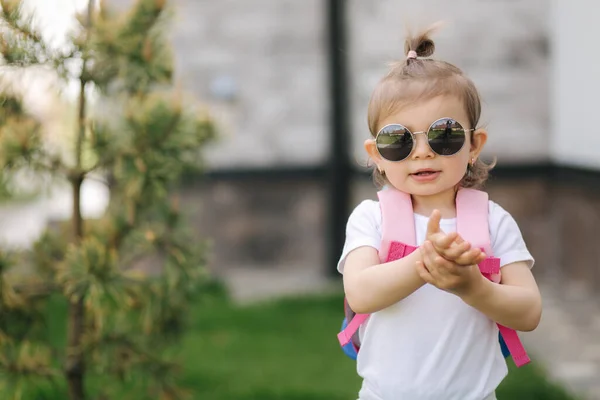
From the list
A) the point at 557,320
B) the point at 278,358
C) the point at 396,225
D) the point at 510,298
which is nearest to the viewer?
the point at 510,298

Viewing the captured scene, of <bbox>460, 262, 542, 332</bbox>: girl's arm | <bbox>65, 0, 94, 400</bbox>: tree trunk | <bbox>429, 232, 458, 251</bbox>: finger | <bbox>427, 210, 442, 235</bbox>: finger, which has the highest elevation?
<bbox>427, 210, 442, 235</bbox>: finger

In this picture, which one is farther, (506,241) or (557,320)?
(557,320)

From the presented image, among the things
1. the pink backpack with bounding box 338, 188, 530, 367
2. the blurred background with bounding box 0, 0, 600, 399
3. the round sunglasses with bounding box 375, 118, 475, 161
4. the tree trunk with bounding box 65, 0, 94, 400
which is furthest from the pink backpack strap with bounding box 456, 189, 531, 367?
the blurred background with bounding box 0, 0, 600, 399

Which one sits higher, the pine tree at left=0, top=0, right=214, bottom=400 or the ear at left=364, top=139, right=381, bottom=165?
the ear at left=364, top=139, right=381, bottom=165

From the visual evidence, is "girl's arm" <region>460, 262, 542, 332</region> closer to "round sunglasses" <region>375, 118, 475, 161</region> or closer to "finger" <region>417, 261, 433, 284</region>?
"finger" <region>417, 261, 433, 284</region>

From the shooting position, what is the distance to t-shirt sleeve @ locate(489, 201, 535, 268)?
1.75 metres

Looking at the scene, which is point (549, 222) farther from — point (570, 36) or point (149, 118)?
point (149, 118)

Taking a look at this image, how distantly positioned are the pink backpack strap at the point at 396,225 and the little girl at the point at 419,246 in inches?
0.5

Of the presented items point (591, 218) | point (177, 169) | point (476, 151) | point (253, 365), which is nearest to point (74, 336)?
point (177, 169)

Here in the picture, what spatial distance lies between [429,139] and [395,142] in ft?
0.22

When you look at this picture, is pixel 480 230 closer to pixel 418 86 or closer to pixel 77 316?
pixel 418 86

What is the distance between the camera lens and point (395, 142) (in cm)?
173

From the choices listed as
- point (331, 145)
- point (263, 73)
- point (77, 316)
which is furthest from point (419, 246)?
point (263, 73)

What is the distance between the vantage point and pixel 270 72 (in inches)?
276
